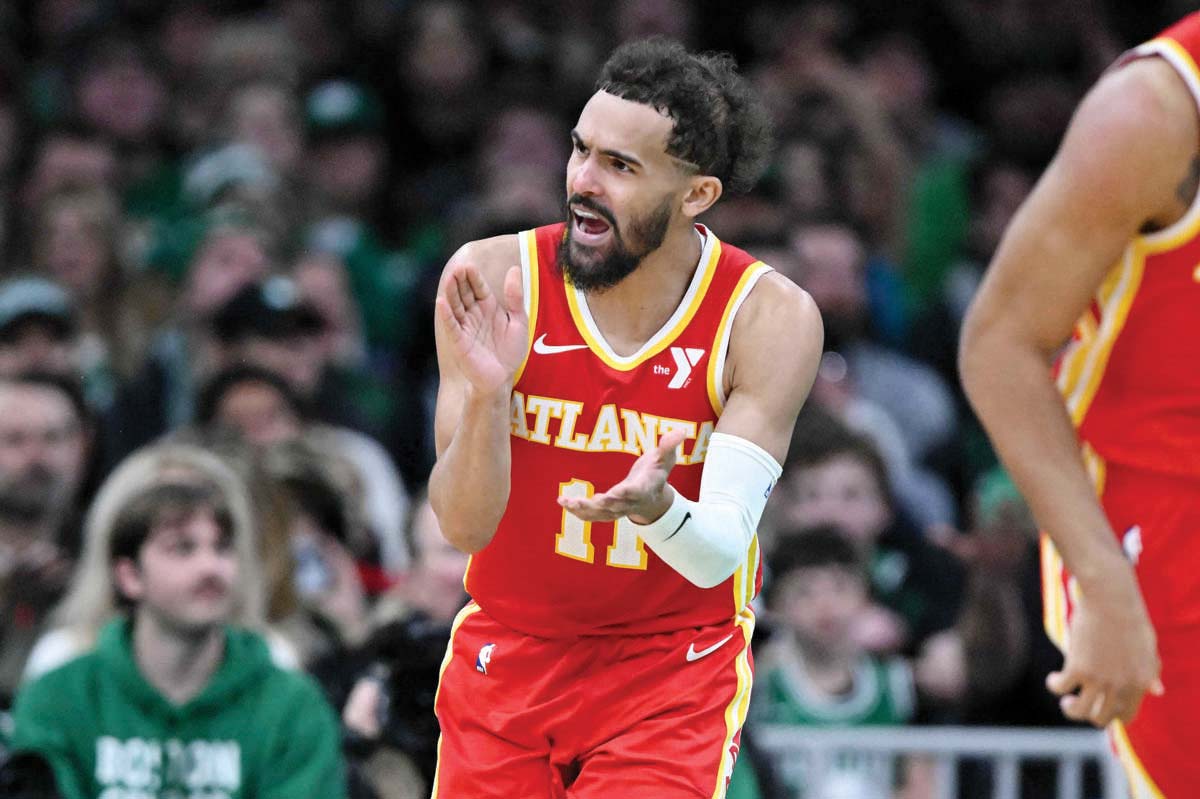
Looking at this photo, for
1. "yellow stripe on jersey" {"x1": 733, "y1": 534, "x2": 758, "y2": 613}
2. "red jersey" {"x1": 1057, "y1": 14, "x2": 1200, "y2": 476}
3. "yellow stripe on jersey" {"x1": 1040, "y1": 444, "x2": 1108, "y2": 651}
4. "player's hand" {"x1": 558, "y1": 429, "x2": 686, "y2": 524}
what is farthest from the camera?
"yellow stripe on jersey" {"x1": 733, "y1": 534, "x2": 758, "y2": 613}

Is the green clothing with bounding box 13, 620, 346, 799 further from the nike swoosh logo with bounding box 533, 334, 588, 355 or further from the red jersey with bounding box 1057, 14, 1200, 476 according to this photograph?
the red jersey with bounding box 1057, 14, 1200, 476

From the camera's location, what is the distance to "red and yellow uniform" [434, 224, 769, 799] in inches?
163

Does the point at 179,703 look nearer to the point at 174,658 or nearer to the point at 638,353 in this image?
the point at 174,658

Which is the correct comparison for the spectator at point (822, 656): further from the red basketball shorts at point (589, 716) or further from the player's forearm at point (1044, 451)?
the player's forearm at point (1044, 451)

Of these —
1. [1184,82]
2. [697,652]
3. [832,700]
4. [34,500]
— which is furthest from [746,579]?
[34,500]

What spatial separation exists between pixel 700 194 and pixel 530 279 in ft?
1.35

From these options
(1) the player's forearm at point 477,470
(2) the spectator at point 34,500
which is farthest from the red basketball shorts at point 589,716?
(2) the spectator at point 34,500

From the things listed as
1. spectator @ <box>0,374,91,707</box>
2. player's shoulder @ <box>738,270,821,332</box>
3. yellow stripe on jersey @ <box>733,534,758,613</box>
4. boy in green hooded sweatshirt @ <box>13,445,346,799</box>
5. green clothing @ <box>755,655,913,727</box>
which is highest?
player's shoulder @ <box>738,270,821,332</box>

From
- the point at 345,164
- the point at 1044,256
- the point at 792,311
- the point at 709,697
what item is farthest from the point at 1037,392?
the point at 345,164

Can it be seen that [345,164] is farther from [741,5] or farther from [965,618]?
[965,618]

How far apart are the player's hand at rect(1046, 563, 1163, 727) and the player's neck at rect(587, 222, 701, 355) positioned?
112 cm

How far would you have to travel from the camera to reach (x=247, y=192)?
9.57 m

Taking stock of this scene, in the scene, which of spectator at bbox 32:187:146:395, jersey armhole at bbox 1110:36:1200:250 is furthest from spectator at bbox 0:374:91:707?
jersey armhole at bbox 1110:36:1200:250

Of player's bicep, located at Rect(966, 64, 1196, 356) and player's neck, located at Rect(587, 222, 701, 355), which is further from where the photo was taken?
player's neck, located at Rect(587, 222, 701, 355)
